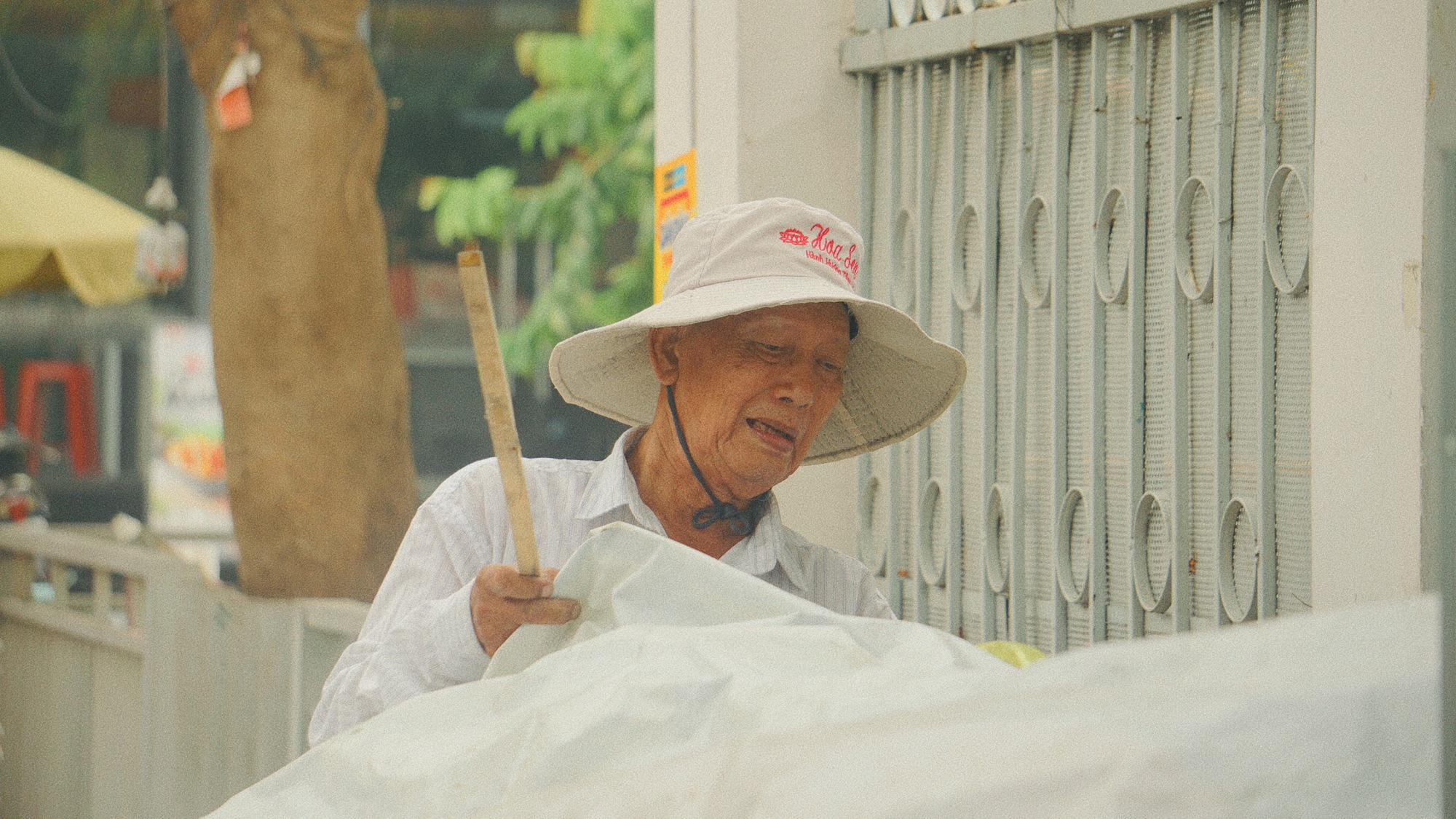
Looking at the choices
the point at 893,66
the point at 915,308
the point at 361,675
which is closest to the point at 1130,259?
the point at 915,308

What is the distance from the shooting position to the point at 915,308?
10.9 feet

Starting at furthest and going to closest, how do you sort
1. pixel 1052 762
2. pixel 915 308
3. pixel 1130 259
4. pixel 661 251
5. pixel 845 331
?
pixel 661 251, pixel 915 308, pixel 1130 259, pixel 845 331, pixel 1052 762

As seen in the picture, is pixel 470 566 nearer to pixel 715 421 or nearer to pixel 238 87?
pixel 715 421

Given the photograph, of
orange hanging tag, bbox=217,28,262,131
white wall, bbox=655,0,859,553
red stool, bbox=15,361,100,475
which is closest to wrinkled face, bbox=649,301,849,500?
white wall, bbox=655,0,859,553

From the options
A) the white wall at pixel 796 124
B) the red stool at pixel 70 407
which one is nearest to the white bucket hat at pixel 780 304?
the white wall at pixel 796 124

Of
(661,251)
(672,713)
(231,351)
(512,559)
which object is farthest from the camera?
(231,351)

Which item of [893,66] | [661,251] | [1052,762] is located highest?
[893,66]

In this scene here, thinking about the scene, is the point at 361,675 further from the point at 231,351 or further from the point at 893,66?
the point at 231,351

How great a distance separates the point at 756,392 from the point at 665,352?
20 centimetres

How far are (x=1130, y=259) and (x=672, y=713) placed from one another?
6.10ft

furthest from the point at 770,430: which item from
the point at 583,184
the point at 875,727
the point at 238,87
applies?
the point at 583,184

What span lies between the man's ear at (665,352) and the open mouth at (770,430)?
161mm

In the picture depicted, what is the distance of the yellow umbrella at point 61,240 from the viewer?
21.1 feet

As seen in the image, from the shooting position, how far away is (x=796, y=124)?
3.49 metres
